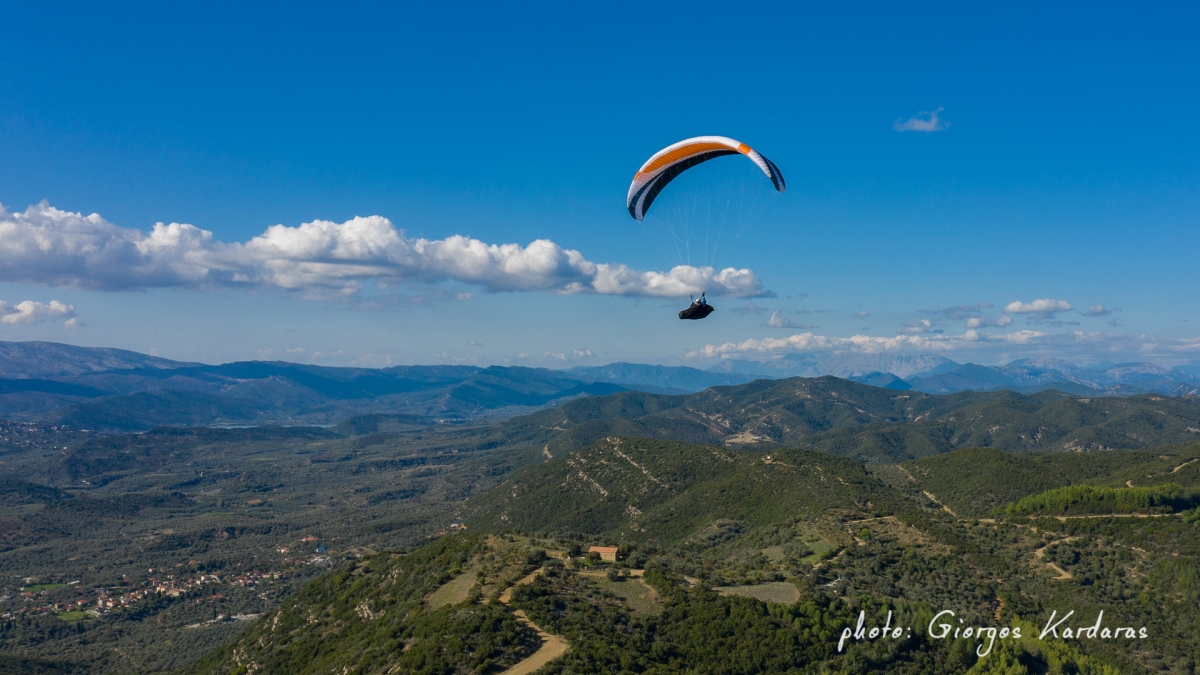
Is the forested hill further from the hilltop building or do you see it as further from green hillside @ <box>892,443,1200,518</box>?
the hilltop building

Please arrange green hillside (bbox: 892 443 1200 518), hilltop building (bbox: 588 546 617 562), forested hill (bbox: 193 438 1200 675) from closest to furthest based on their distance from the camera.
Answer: forested hill (bbox: 193 438 1200 675)
hilltop building (bbox: 588 546 617 562)
green hillside (bbox: 892 443 1200 518)

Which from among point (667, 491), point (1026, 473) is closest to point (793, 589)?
point (667, 491)

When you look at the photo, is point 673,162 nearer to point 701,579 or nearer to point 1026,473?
point 701,579

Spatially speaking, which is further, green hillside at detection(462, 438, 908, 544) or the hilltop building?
green hillside at detection(462, 438, 908, 544)

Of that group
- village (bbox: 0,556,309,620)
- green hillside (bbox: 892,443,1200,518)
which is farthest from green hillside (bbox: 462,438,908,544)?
village (bbox: 0,556,309,620)

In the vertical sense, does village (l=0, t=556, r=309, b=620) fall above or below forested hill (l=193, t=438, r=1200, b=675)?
below

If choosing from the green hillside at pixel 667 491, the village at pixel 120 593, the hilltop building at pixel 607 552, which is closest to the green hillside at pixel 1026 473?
the green hillside at pixel 667 491

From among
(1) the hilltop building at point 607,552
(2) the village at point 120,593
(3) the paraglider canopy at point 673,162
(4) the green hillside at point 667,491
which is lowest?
(2) the village at point 120,593

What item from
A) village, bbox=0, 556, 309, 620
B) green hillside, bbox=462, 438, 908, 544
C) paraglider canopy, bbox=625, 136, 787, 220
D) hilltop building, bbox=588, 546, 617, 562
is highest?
paraglider canopy, bbox=625, 136, 787, 220

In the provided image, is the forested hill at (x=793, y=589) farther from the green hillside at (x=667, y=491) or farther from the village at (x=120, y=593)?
the village at (x=120, y=593)
